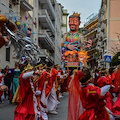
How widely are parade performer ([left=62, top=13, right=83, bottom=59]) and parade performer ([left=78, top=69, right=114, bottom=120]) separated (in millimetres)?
9889

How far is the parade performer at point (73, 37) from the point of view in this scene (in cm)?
1608

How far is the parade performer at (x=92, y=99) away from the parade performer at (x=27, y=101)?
1468 millimetres

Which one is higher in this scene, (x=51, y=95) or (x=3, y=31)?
(x=3, y=31)

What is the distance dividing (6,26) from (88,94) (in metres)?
2.31

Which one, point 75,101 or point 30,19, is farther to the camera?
point 30,19

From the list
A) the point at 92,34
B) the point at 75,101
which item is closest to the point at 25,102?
the point at 75,101

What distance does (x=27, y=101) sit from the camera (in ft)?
23.9

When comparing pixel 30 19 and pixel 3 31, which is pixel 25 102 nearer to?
pixel 3 31

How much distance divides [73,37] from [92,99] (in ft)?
35.0

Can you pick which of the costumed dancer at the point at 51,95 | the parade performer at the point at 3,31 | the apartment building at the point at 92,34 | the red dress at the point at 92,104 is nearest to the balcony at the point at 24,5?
the costumed dancer at the point at 51,95

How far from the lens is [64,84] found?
699 inches

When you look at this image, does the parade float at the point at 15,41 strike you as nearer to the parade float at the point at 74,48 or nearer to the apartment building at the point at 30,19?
the apartment building at the point at 30,19

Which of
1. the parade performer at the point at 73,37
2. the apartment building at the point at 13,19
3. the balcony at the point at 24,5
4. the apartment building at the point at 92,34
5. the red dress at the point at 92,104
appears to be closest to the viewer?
the red dress at the point at 92,104

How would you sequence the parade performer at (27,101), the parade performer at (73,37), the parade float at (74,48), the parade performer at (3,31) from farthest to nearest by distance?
1. the parade performer at (73,37)
2. the parade float at (74,48)
3. the parade performer at (27,101)
4. the parade performer at (3,31)
